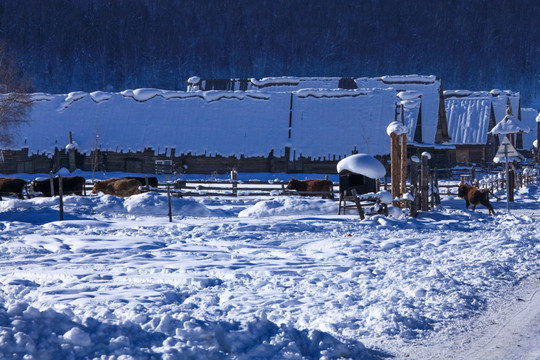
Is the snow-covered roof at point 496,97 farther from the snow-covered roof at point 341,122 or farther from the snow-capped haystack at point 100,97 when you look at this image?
the snow-capped haystack at point 100,97

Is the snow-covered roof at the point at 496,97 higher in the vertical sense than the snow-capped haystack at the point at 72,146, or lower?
higher

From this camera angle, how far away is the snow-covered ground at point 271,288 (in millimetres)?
6383

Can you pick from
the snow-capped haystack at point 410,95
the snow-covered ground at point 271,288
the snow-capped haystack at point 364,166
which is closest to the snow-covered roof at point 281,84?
the snow-capped haystack at point 410,95

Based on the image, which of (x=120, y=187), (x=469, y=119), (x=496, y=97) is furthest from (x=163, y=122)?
(x=496, y=97)

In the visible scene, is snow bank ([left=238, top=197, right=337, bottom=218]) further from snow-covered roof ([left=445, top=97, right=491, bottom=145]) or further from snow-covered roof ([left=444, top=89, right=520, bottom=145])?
snow-covered roof ([left=444, top=89, right=520, bottom=145])

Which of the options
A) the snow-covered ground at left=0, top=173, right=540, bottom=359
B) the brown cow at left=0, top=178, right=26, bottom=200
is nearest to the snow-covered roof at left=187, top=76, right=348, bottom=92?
the brown cow at left=0, top=178, right=26, bottom=200

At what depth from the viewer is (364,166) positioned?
22.4 m

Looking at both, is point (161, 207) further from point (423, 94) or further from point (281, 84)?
point (281, 84)

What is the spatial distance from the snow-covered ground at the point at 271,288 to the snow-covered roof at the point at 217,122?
24734 millimetres

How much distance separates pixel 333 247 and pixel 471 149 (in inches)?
1761

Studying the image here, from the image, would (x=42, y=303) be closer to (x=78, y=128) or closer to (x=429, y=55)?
(x=78, y=128)

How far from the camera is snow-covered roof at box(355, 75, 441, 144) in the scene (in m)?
47.2

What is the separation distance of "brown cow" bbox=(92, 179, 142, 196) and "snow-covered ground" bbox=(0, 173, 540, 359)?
975cm

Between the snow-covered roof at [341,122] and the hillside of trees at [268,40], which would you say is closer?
the snow-covered roof at [341,122]
